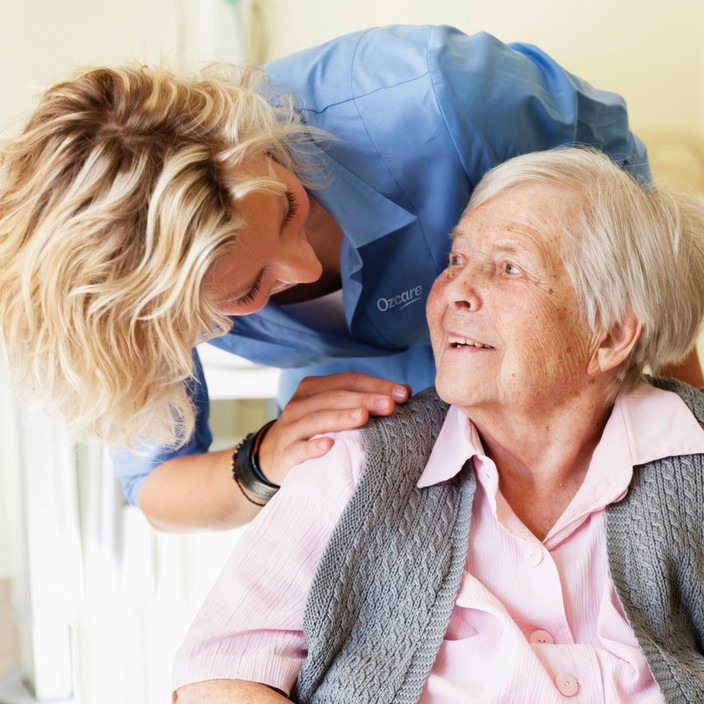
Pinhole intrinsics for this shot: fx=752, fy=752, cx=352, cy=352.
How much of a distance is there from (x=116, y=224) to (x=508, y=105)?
2.26 feet

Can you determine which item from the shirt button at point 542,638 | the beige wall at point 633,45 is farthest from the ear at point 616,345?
the beige wall at point 633,45

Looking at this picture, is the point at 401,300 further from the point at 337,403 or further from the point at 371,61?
the point at 371,61

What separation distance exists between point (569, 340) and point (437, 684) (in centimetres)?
50

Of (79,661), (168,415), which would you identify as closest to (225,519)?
(168,415)

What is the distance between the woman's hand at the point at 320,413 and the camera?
113cm

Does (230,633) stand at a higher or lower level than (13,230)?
lower

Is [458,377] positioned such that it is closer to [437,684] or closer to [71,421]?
[437,684]

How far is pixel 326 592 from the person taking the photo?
1.01m

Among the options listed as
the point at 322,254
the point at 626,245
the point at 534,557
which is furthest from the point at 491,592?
the point at 322,254

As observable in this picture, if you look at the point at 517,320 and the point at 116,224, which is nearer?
the point at 116,224

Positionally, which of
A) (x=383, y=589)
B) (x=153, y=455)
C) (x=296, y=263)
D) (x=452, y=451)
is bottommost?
(x=153, y=455)

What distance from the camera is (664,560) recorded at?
104 cm

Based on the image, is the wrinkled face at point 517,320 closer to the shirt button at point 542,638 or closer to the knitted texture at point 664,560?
the knitted texture at point 664,560

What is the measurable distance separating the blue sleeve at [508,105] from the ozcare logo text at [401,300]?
234mm
